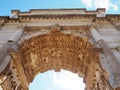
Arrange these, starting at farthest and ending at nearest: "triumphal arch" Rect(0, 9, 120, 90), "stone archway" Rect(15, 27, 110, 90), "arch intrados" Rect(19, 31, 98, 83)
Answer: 1. "arch intrados" Rect(19, 31, 98, 83)
2. "stone archway" Rect(15, 27, 110, 90)
3. "triumphal arch" Rect(0, 9, 120, 90)

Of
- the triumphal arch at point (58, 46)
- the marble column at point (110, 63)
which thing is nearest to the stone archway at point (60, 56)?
the triumphal arch at point (58, 46)

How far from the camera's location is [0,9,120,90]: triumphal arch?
1343 cm

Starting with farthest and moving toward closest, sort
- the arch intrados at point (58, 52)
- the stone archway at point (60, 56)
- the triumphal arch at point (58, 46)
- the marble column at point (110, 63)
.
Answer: the arch intrados at point (58, 52) < the stone archway at point (60, 56) < the triumphal arch at point (58, 46) < the marble column at point (110, 63)

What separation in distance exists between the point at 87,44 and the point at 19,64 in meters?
4.65

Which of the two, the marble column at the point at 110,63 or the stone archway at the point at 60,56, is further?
the stone archway at the point at 60,56

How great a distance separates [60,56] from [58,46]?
3.27 ft

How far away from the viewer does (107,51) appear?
13.1 meters

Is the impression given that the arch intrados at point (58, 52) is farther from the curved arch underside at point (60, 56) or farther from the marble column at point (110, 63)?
the marble column at point (110, 63)

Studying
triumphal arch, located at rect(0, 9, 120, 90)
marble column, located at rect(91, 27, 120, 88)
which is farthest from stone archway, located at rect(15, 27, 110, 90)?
marble column, located at rect(91, 27, 120, 88)

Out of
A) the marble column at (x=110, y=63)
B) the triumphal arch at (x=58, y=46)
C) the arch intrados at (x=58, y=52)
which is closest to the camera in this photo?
the marble column at (x=110, y=63)

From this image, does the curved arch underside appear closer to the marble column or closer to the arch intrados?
the arch intrados

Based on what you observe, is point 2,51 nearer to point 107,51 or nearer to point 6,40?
point 6,40

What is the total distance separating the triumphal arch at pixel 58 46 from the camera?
13430mm

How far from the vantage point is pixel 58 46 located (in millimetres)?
17188
